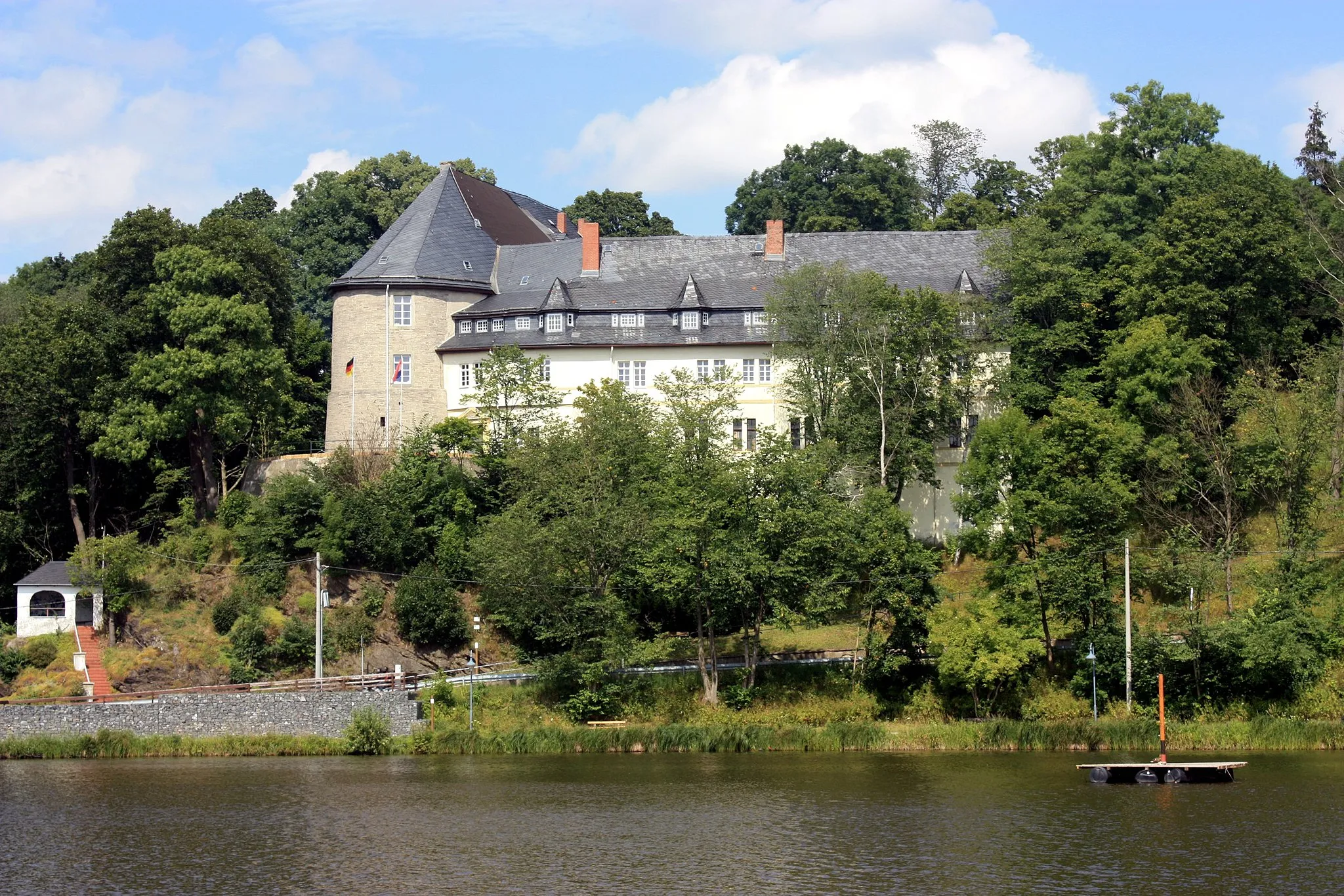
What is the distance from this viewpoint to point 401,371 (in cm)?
6744

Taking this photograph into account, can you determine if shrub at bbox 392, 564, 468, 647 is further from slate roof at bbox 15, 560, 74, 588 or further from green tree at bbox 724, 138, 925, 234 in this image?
green tree at bbox 724, 138, 925, 234

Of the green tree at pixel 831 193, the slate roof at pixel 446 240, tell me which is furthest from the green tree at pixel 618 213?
the slate roof at pixel 446 240

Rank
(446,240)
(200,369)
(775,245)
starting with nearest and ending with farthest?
(200,369), (775,245), (446,240)

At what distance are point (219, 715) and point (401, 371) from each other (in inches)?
884

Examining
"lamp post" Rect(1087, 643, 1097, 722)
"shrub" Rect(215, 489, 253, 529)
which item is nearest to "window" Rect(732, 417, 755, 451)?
"shrub" Rect(215, 489, 253, 529)

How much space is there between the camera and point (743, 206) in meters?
101

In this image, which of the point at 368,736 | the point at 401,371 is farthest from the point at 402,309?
the point at 368,736

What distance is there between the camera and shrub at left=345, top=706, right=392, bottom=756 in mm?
46750

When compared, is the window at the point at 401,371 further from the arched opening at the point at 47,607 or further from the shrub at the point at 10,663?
the shrub at the point at 10,663

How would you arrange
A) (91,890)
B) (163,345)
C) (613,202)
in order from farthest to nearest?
(613,202) < (163,345) < (91,890)

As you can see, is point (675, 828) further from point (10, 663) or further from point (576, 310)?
point (576, 310)

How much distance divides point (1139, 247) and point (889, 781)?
32613 millimetres

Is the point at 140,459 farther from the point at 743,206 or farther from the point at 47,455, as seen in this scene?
the point at 743,206

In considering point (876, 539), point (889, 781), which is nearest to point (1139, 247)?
point (876, 539)
